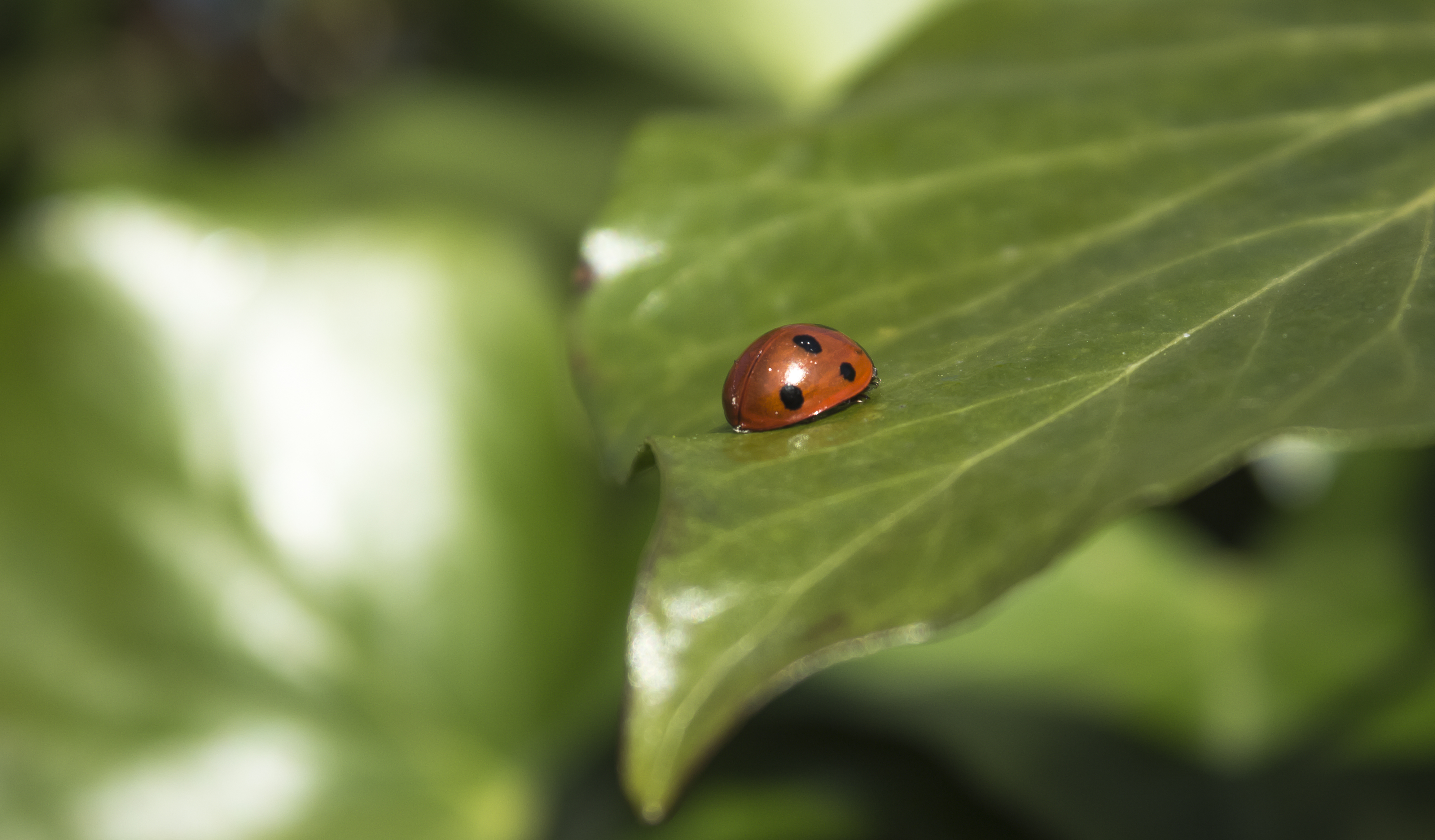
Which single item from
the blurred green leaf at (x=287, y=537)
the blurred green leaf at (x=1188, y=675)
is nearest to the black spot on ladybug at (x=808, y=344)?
the blurred green leaf at (x=1188, y=675)

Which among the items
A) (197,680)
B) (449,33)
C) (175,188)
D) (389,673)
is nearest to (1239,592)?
(389,673)

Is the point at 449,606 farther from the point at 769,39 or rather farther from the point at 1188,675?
the point at 769,39

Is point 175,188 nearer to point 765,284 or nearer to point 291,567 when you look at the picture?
point 291,567

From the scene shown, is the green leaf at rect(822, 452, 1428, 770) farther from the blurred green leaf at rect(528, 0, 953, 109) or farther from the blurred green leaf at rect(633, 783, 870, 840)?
the blurred green leaf at rect(528, 0, 953, 109)

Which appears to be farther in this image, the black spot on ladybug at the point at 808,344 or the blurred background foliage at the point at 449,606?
the blurred background foliage at the point at 449,606

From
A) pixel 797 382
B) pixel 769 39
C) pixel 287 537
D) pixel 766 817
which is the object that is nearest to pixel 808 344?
pixel 797 382

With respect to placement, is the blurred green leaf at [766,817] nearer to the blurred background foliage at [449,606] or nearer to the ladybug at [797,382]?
the blurred background foliage at [449,606]

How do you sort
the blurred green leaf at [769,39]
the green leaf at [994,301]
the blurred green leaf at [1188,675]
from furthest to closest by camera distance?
1. the blurred green leaf at [769,39]
2. the blurred green leaf at [1188,675]
3. the green leaf at [994,301]
